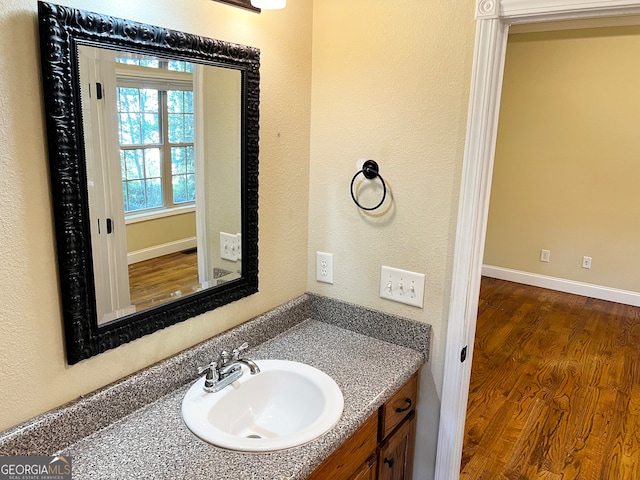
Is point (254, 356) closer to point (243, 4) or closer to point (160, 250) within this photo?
point (160, 250)

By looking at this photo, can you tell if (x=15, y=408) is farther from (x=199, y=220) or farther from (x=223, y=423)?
(x=199, y=220)

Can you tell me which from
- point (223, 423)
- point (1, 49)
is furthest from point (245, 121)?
point (223, 423)

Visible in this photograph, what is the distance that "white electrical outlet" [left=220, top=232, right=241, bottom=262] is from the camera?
155cm

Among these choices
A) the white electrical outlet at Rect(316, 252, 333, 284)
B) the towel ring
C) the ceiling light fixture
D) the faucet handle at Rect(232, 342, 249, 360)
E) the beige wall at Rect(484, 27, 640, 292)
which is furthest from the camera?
the beige wall at Rect(484, 27, 640, 292)

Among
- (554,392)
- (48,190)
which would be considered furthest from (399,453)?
(554,392)

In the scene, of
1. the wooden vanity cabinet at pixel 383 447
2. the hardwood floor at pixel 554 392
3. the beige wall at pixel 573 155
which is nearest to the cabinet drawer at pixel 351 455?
the wooden vanity cabinet at pixel 383 447

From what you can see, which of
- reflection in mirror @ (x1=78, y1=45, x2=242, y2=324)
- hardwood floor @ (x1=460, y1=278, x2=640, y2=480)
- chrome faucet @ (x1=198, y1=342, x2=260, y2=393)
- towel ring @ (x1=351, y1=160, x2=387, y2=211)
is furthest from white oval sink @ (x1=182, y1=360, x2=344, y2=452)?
hardwood floor @ (x1=460, y1=278, x2=640, y2=480)

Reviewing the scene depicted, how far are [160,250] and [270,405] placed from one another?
1.92ft

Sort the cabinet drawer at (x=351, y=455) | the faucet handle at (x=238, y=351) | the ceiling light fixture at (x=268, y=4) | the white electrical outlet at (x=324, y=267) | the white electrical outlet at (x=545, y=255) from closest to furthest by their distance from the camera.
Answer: the cabinet drawer at (x=351, y=455)
the ceiling light fixture at (x=268, y=4)
the faucet handle at (x=238, y=351)
the white electrical outlet at (x=324, y=267)
the white electrical outlet at (x=545, y=255)

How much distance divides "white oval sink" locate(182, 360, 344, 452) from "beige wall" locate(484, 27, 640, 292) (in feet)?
13.3

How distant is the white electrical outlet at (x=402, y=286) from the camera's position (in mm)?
1650

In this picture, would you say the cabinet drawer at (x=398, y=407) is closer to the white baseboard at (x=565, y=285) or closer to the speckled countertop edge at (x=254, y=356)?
the speckled countertop edge at (x=254, y=356)

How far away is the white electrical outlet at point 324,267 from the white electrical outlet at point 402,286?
0.71 feet

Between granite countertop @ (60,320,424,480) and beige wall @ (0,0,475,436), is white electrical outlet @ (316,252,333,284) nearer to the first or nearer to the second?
beige wall @ (0,0,475,436)
